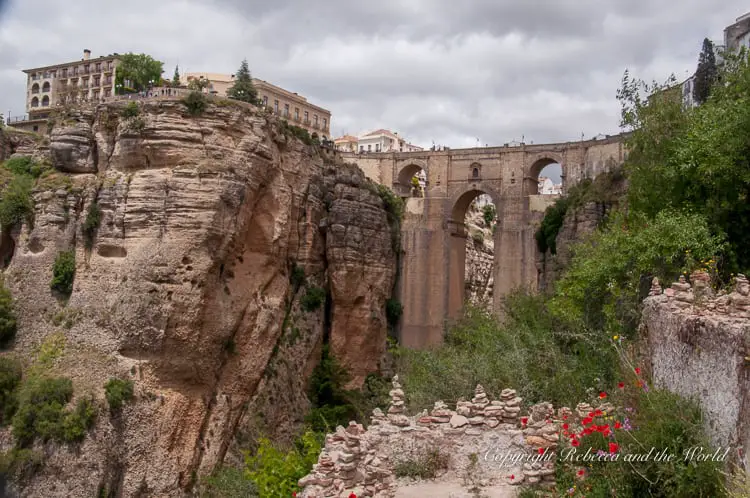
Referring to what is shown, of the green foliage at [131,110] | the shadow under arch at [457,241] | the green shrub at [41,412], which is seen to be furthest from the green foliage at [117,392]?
the shadow under arch at [457,241]

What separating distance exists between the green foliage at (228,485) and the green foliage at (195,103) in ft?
35.6

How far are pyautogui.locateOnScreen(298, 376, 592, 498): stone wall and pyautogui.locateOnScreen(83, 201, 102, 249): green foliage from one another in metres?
15.7

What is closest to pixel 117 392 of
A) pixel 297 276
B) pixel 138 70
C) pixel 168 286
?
pixel 168 286

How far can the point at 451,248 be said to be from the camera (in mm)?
32344

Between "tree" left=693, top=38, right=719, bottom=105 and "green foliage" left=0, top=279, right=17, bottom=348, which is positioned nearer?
"green foliage" left=0, top=279, right=17, bottom=348

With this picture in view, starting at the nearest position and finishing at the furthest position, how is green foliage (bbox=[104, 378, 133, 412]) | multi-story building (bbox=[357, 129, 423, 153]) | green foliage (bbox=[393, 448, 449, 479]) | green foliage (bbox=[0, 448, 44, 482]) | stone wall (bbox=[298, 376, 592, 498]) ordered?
stone wall (bbox=[298, 376, 592, 498]), green foliage (bbox=[393, 448, 449, 479]), green foliage (bbox=[0, 448, 44, 482]), green foliage (bbox=[104, 378, 133, 412]), multi-story building (bbox=[357, 129, 423, 153])

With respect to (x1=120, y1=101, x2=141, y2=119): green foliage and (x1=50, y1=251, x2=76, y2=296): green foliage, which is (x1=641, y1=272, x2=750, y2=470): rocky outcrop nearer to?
(x1=120, y1=101, x2=141, y2=119): green foliage

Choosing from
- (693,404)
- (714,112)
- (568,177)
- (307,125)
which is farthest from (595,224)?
(307,125)

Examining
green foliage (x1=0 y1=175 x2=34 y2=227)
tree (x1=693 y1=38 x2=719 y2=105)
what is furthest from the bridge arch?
green foliage (x1=0 y1=175 x2=34 y2=227)

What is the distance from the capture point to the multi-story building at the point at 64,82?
141ft

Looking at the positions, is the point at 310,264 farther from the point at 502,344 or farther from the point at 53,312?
the point at 502,344

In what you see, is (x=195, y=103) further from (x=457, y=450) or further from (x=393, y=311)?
(x=457, y=450)

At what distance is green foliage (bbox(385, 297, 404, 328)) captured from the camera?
31.5 metres

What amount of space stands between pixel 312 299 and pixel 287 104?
2120 centimetres
